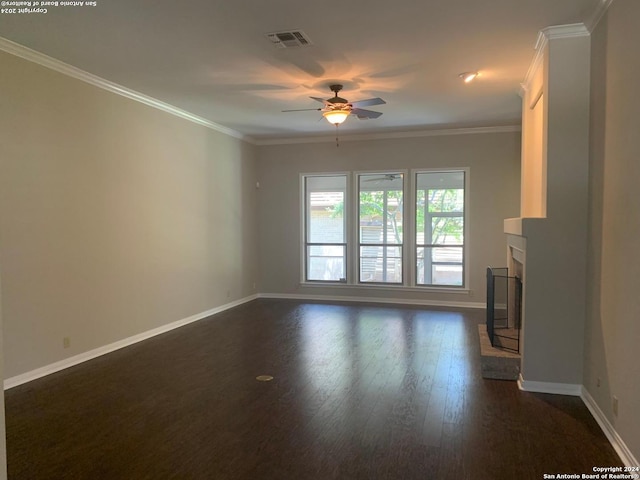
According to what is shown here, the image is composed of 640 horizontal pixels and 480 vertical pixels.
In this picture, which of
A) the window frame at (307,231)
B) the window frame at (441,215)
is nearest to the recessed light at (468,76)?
the window frame at (441,215)

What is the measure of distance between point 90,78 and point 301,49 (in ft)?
7.58

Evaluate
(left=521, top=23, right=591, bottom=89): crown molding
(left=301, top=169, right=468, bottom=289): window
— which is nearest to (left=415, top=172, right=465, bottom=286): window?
(left=301, top=169, right=468, bottom=289): window

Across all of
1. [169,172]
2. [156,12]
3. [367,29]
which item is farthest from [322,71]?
[169,172]

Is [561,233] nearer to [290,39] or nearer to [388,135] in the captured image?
[290,39]

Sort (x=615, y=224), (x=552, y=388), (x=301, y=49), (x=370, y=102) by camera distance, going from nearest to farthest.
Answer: (x=615, y=224) → (x=552, y=388) → (x=301, y=49) → (x=370, y=102)

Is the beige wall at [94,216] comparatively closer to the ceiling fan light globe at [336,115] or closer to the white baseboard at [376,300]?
the white baseboard at [376,300]

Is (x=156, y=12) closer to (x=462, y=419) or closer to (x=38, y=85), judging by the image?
(x=38, y=85)

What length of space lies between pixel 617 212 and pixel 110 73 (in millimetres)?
4686

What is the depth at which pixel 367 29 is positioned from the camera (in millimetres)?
3693

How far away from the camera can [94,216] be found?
486 centimetres

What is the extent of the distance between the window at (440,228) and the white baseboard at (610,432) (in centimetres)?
431

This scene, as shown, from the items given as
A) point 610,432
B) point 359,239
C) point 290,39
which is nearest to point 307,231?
point 359,239

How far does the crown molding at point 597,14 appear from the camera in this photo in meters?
3.16

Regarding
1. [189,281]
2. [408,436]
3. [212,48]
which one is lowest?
[408,436]
